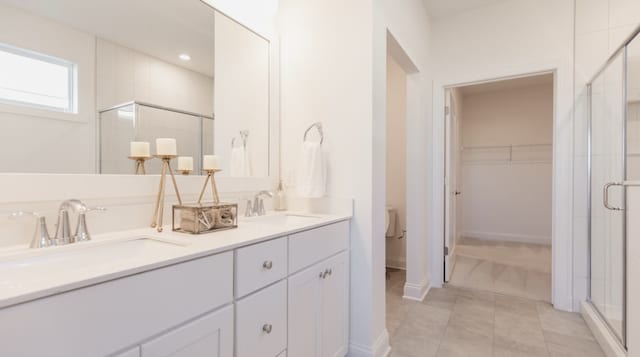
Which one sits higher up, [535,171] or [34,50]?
[34,50]

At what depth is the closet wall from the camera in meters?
4.91

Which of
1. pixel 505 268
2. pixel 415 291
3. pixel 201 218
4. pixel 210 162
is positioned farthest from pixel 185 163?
pixel 505 268

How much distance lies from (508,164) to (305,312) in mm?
5086

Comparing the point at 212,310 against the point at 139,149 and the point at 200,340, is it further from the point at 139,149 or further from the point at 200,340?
the point at 139,149

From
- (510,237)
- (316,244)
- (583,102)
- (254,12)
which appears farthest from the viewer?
(510,237)

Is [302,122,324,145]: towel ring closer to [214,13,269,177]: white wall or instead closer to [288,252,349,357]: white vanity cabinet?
[214,13,269,177]: white wall

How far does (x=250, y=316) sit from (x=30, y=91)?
43.3 inches

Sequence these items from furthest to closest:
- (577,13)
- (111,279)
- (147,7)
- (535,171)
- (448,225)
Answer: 1. (535,171)
2. (448,225)
3. (577,13)
4. (147,7)
5. (111,279)

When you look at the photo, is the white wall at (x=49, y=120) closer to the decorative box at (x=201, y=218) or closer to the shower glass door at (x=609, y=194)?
the decorative box at (x=201, y=218)

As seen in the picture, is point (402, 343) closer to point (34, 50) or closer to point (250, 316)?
point (250, 316)

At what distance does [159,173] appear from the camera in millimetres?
1402

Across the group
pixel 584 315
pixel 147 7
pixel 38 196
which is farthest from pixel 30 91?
pixel 584 315

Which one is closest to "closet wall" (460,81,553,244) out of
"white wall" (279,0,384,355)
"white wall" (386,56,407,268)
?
"white wall" (386,56,407,268)

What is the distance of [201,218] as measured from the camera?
4.16 ft
